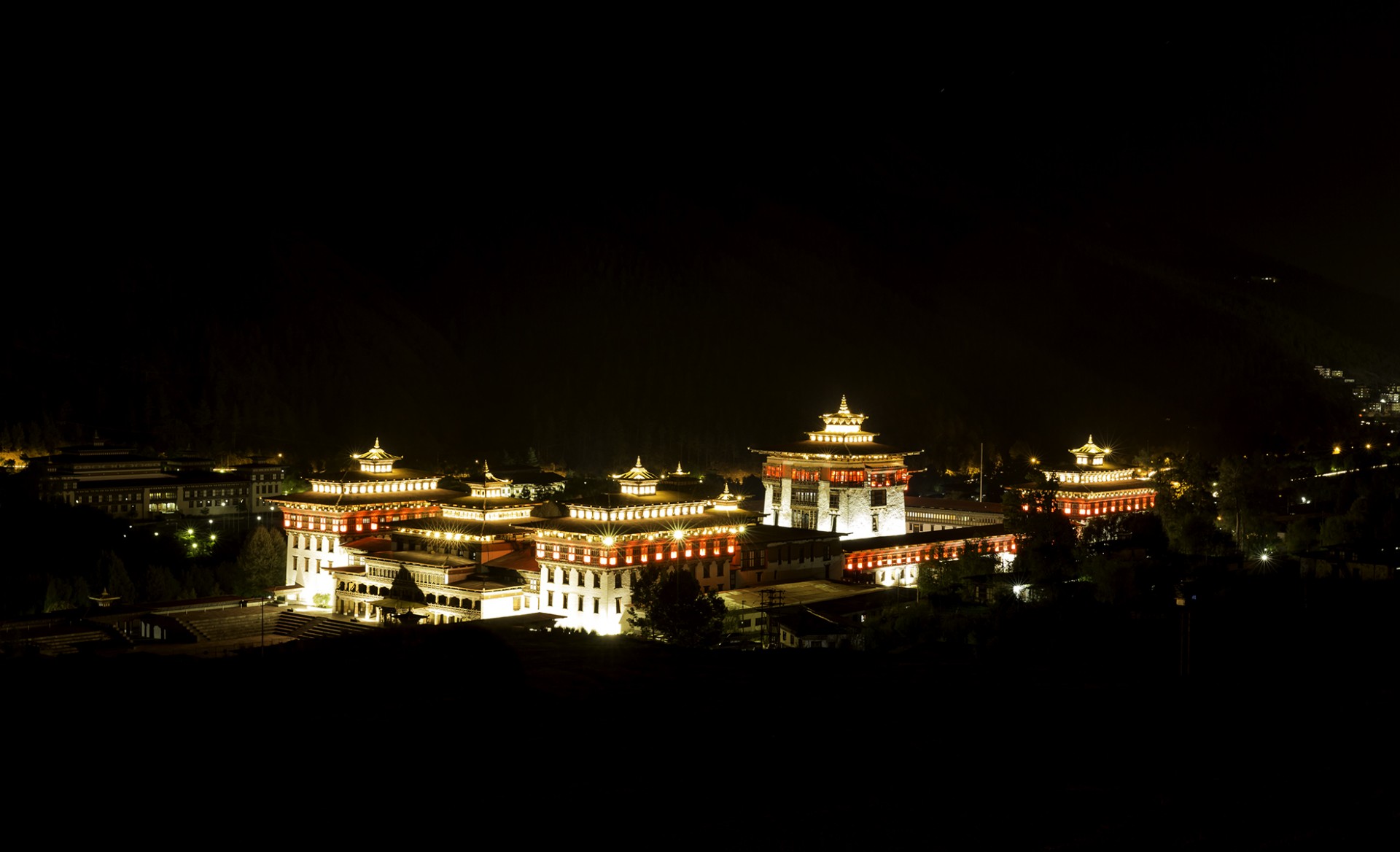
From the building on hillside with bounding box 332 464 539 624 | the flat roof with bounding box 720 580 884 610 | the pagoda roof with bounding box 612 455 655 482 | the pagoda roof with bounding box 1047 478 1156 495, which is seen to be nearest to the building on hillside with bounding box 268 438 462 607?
the building on hillside with bounding box 332 464 539 624

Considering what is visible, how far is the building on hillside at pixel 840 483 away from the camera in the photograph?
165 feet

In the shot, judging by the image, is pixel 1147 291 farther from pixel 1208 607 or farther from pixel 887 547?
pixel 1208 607

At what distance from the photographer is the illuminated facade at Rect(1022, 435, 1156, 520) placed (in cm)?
5334

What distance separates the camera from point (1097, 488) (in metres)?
54.2

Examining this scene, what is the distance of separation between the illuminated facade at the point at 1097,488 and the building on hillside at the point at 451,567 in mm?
22559

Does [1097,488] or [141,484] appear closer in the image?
[1097,488]

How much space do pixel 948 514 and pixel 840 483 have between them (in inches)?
307

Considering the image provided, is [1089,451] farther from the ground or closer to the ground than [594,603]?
farther from the ground

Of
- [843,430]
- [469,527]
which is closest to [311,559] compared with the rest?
[469,527]

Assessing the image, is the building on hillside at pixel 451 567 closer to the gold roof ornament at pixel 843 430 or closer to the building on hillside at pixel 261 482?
the gold roof ornament at pixel 843 430

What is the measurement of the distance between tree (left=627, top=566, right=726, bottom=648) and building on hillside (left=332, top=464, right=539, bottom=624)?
4175 mm

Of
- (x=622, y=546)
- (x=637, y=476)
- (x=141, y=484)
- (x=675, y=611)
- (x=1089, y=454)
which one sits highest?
(x=1089, y=454)

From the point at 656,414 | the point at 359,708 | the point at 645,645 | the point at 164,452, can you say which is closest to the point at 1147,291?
the point at 656,414

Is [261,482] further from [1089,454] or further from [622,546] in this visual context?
[1089,454]
